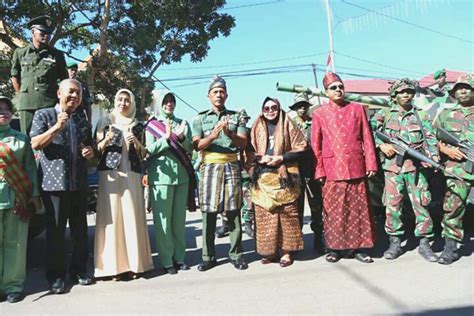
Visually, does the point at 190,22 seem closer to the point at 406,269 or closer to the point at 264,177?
the point at 264,177

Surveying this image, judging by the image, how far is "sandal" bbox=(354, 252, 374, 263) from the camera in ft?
13.9

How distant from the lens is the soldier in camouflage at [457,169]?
13.5ft

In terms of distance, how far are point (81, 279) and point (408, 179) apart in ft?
11.2

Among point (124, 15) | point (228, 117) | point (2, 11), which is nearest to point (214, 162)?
point (228, 117)

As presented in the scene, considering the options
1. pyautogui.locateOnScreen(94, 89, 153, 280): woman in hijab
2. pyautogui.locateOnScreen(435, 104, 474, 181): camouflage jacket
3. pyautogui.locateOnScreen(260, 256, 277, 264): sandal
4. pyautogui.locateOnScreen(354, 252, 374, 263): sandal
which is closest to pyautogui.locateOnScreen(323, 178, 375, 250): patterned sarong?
pyautogui.locateOnScreen(354, 252, 374, 263): sandal

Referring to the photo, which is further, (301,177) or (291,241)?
(301,177)

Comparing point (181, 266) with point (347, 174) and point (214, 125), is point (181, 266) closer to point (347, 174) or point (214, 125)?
point (214, 125)

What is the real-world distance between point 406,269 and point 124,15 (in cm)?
915

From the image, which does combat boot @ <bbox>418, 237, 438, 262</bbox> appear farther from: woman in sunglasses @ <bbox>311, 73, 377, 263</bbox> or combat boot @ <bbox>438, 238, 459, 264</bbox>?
woman in sunglasses @ <bbox>311, 73, 377, 263</bbox>

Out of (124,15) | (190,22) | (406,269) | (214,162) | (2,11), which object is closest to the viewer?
(406,269)

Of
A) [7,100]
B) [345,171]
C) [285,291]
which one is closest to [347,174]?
[345,171]

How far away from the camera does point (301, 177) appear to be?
463 cm

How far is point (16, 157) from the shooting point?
138 inches

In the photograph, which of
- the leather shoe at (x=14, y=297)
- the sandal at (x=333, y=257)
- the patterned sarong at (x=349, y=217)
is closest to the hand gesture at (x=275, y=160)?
the patterned sarong at (x=349, y=217)
